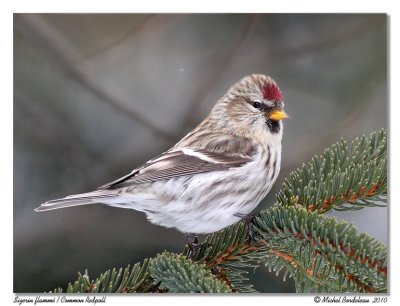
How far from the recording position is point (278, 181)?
1.93m

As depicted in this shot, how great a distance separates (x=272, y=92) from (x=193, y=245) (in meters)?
0.53

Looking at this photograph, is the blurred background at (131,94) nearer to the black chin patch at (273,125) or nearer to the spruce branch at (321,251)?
the black chin patch at (273,125)

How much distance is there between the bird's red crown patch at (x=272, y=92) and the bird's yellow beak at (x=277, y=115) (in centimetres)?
4

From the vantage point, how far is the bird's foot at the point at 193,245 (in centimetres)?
161

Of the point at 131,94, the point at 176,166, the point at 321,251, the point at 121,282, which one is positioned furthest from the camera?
the point at 131,94

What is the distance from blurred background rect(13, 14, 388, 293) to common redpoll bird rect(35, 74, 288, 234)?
4.7 inches

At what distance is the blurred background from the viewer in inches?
72.1

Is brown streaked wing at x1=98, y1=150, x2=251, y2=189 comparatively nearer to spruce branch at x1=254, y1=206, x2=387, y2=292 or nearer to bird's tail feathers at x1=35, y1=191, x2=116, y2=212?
bird's tail feathers at x1=35, y1=191, x2=116, y2=212

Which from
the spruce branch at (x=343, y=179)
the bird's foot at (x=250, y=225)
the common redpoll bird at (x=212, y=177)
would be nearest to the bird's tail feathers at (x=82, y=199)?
the common redpoll bird at (x=212, y=177)

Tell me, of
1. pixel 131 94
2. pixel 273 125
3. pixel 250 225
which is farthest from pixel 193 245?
pixel 131 94

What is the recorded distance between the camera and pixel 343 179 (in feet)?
4.93

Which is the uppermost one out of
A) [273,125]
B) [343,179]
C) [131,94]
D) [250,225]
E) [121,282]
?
[131,94]

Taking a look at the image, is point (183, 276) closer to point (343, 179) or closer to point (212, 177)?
point (212, 177)
